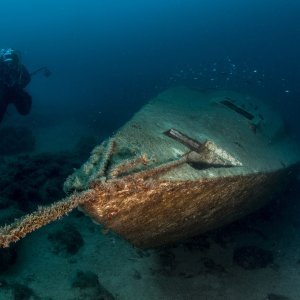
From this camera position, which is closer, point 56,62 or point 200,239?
point 200,239

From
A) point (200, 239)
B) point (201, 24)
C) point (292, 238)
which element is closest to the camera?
point (200, 239)

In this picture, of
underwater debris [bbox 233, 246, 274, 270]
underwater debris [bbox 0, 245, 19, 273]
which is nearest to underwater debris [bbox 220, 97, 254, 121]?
underwater debris [bbox 233, 246, 274, 270]

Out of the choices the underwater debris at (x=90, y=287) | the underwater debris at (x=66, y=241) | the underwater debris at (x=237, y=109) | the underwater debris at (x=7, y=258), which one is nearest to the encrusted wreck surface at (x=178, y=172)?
the underwater debris at (x=237, y=109)

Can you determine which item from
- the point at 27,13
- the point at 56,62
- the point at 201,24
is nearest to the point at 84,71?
the point at 56,62

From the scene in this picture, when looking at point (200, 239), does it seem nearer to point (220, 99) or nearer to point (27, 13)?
point (220, 99)

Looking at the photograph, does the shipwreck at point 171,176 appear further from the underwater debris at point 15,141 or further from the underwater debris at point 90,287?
the underwater debris at point 15,141

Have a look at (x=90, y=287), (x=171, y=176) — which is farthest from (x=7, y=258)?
(x=171, y=176)

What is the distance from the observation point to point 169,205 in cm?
508

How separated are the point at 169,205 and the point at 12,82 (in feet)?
24.9

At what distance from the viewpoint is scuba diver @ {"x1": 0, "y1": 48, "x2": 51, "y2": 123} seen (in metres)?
10.3

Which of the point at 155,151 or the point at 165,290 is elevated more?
the point at 155,151

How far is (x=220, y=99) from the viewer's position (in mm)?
10156

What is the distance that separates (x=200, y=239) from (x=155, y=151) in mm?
3790

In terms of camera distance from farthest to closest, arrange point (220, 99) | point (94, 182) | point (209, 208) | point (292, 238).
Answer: point (220, 99)
point (292, 238)
point (209, 208)
point (94, 182)
